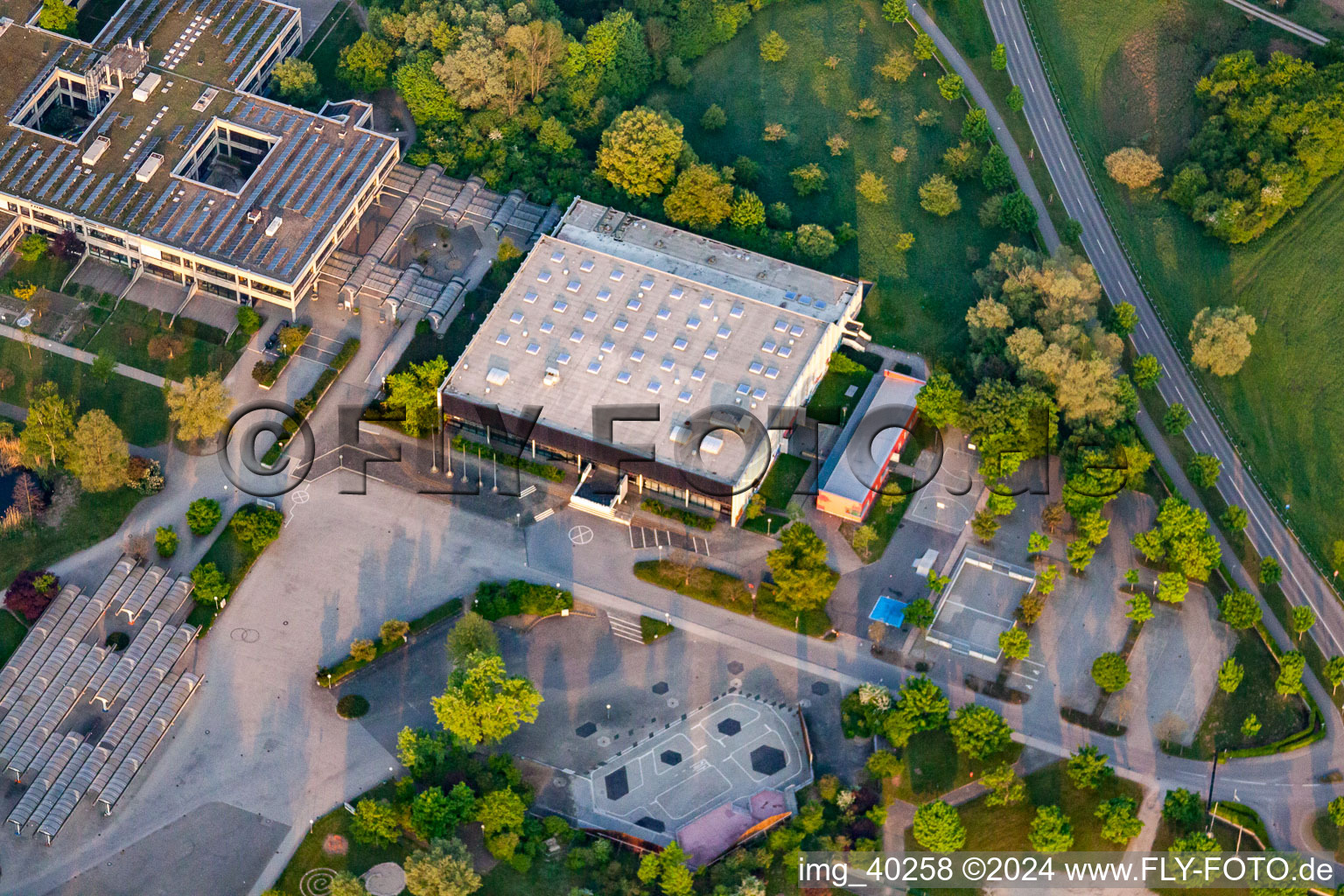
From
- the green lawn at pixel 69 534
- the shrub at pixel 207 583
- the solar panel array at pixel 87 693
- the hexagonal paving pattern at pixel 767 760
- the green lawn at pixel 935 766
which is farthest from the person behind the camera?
the green lawn at pixel 69 534

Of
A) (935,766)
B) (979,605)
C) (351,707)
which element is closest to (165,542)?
(351,707)

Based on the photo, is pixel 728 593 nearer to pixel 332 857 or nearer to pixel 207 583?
pixel 332 857

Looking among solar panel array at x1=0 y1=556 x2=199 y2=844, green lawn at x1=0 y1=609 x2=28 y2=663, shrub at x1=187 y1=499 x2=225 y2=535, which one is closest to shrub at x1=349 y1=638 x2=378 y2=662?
solar panel array at x1=0 y1=556 x2=199 y2=844

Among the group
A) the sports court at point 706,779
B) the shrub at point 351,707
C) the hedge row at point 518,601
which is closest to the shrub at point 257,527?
the shrub at point 351,707

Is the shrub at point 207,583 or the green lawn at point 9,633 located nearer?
the green lawn at point 9,633

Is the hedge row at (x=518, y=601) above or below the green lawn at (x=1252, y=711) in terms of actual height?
below

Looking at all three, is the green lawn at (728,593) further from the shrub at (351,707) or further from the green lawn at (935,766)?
the shrub at (351,707)

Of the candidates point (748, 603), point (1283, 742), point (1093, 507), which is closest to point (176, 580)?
point (748, 603)
